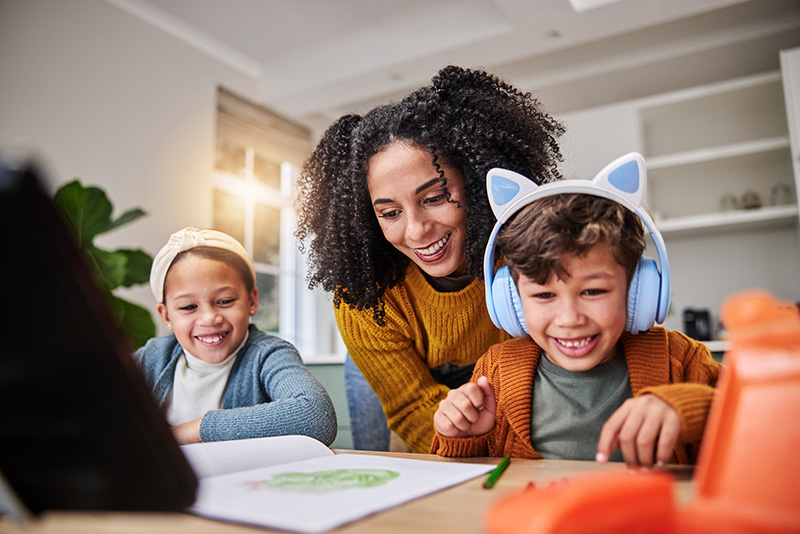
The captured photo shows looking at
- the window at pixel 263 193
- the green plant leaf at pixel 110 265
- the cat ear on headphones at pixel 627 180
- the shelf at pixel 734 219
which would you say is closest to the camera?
the cat ear on headphones at pixel 627 180

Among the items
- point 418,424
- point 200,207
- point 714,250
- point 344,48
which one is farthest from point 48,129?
point 714,250

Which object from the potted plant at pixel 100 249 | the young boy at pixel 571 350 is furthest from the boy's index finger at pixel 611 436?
the potted plant at pixel 100 249

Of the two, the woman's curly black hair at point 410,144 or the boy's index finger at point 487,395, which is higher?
the woman's curly black hair at point 410,144

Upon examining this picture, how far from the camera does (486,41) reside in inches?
151

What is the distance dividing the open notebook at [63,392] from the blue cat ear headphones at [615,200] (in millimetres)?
585

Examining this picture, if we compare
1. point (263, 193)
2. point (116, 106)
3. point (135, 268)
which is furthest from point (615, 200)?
point (263, 193)

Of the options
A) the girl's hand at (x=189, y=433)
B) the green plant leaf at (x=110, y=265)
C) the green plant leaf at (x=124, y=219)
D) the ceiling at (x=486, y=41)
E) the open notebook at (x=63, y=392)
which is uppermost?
the ceiling at (x=486, y=41)

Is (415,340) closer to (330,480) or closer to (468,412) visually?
(468,412)

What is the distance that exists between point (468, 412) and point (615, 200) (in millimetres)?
348

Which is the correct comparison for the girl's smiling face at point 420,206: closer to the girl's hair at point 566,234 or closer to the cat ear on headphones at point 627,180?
the girl's hair at point 566,234

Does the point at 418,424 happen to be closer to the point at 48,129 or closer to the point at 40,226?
the point at 40,226

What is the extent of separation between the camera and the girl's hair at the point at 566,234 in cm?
83

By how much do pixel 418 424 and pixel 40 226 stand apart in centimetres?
110

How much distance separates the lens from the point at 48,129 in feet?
10.9
